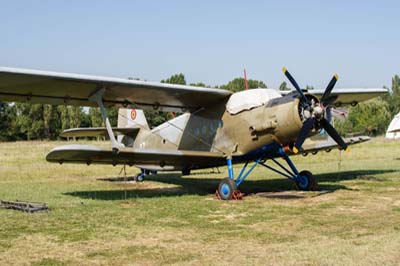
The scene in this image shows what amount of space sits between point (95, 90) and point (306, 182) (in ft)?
22.4

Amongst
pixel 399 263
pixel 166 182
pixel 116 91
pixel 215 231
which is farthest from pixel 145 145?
pixel 399 263

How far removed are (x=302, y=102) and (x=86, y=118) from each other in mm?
79189

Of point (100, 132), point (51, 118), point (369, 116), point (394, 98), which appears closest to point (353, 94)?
point (100, 132)

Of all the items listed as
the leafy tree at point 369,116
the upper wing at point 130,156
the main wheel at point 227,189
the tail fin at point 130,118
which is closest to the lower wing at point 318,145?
the upper wing at point 130,156

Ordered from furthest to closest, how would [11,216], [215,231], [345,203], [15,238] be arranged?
[345,203], [11,216], [215,231], [15,238]

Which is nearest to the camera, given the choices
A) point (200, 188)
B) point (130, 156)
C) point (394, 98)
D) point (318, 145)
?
point (130, 156)

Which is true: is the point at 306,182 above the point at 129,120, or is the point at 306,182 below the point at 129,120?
below

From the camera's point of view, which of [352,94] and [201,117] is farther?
[352,94]

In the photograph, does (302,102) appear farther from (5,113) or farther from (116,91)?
(5,113)

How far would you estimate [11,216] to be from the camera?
9.66 m

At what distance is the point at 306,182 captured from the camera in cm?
1405

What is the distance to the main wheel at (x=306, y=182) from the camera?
13953 millimetres

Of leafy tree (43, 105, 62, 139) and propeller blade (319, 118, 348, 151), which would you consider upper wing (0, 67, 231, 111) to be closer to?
propeller blade (319, 118, 348, 151)

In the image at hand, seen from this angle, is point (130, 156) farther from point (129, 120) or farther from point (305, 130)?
point (129, 120)
